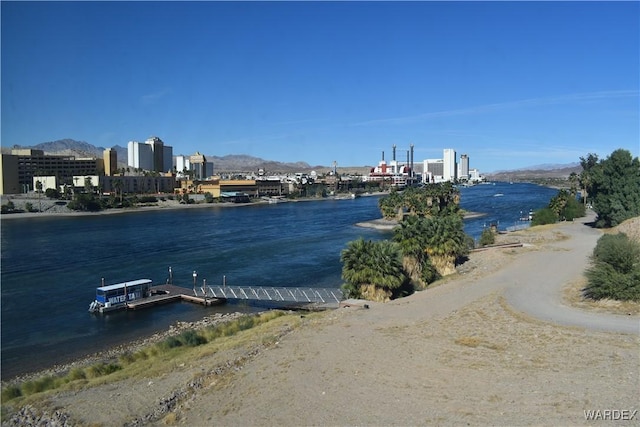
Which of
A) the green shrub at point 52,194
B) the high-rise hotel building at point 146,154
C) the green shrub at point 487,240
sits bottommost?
the green shrub at point 487,240

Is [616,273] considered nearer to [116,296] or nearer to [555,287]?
[555,287]

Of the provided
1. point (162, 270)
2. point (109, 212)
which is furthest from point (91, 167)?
point (162, 270)

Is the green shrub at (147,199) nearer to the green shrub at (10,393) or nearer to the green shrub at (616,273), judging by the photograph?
the green shrub at (10,393)

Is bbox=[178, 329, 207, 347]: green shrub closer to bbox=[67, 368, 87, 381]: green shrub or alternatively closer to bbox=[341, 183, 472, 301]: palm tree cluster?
bbox=[67, 368, 87, 381]: green shrub

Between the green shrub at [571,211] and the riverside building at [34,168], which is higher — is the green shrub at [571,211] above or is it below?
below

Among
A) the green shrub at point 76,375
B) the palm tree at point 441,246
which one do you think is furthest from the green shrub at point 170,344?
the palm tree at point 441,246

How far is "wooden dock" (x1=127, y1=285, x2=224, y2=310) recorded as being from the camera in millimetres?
26734

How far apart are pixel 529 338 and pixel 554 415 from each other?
4958 millimetres

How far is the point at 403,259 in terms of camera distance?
83.7ft

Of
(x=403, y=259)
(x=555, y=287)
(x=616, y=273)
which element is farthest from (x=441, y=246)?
(x=616, y=273)

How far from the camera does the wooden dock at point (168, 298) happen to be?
2673cm

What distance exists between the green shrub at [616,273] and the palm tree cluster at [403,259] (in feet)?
22.9

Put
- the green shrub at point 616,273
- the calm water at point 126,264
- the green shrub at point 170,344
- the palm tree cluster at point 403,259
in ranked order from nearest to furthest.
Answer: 1. the green shrub at point 616,273
2. the green shrub at point 170,344
3. the palm tree cluster at point 403,259
4. the calm water at point 126,264

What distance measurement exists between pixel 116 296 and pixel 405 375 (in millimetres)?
19013
